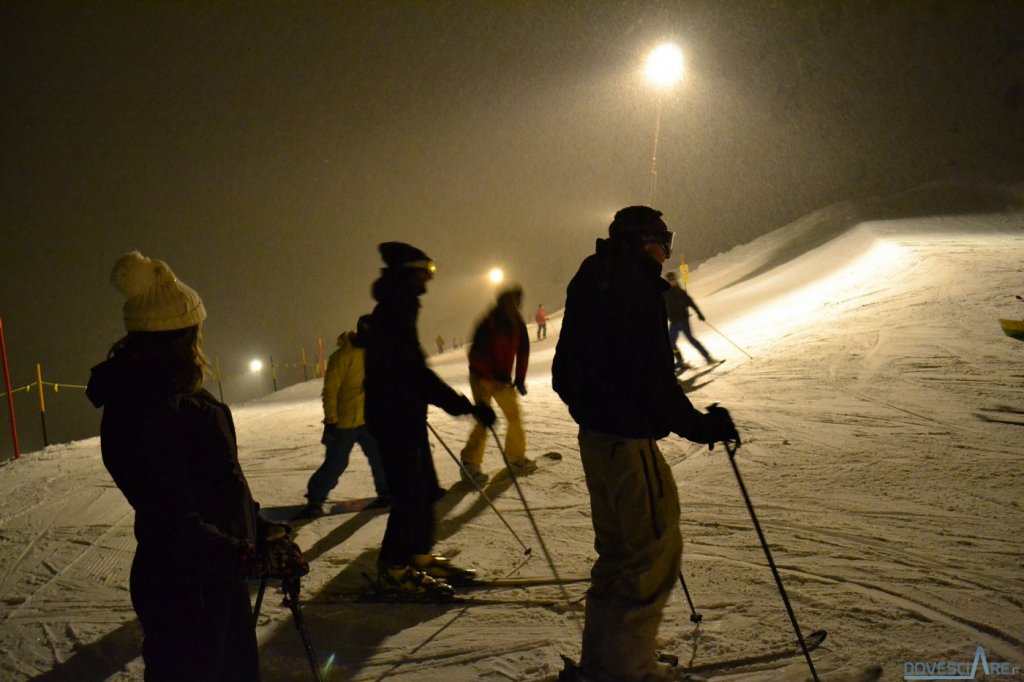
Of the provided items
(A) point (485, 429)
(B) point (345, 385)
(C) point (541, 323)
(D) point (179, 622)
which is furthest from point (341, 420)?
(C) point (541, 323)

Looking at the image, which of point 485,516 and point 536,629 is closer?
point 536,629

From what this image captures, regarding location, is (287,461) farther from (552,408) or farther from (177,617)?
(177,617)

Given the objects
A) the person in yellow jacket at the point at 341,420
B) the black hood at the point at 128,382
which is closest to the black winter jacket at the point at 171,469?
the black hood at the point at 128,382

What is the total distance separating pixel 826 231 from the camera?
31078 millimetres

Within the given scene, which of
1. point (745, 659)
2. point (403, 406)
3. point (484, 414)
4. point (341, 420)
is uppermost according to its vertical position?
point (403, 406)

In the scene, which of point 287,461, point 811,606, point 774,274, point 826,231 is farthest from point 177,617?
point 826,231

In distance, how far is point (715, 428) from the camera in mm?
2754

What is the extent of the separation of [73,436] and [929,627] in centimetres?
7219

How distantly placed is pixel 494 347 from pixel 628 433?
4040mm

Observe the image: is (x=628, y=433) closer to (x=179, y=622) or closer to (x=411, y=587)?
(x=179, y=622)

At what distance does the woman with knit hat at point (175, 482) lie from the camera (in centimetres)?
197

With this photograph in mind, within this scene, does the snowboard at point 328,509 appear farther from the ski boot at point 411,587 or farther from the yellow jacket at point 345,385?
the ski boot at point 411,587

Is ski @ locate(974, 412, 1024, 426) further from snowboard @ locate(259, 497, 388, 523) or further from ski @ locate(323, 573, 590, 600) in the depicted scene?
snowboard @ locate(259, 497, 388, 523)

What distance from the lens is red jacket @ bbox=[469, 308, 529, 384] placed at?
6730 mm
